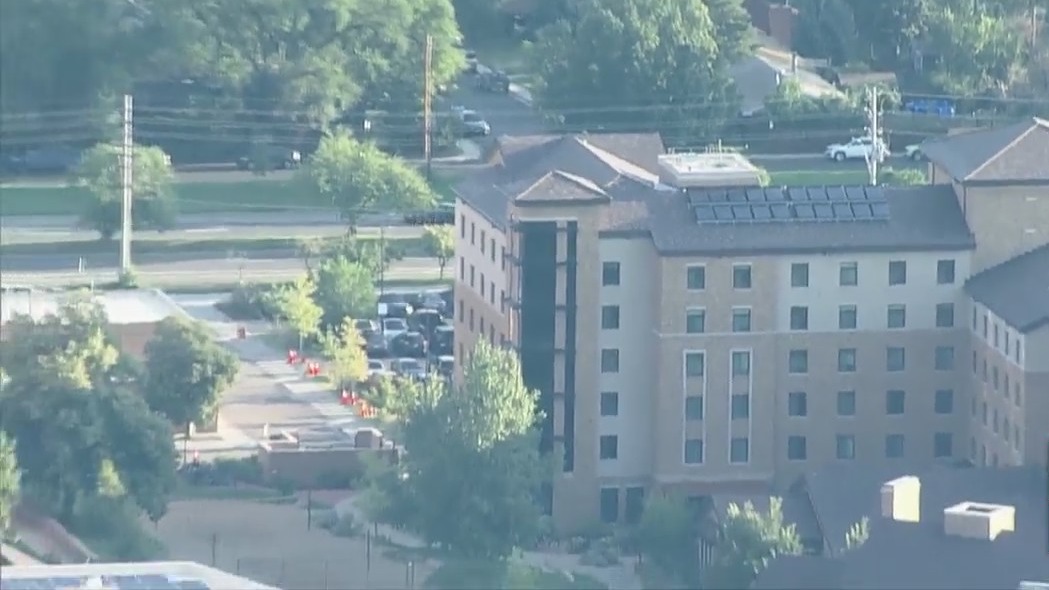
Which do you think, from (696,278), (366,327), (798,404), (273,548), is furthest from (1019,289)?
(366,327)

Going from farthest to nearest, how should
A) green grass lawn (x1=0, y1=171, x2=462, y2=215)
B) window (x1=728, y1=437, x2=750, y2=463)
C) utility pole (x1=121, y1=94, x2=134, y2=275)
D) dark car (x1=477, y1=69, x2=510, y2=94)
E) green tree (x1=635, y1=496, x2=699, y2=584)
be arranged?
dark car (x1=477, y1=69, x2=510, y2=94)
green grass lawn (x1=0, y1=171, x2=462, y2=215)
utility pole (x1=121, y1=94, x2=134, y2=275)
window (x1=728, y1=437, x2=750, y2=463)
green tree (x1=635, y1=496, x2=699, y2=584)

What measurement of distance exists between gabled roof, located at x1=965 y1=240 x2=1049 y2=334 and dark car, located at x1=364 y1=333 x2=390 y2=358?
→ 17.3 feet

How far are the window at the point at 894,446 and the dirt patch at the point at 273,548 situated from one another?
349cm

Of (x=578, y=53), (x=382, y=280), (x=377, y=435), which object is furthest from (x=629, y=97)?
(x=377, y=435)

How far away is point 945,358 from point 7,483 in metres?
6.37

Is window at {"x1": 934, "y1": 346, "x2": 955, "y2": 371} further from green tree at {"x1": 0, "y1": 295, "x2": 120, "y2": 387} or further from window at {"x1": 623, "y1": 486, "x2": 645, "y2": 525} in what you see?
green tree at {"x1": 0, "y1": 295, "x2": 120, "y2": 387}

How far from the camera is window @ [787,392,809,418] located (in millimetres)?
28484

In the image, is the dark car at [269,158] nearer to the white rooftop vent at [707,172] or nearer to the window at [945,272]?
the white rooftop vent at [707,172]

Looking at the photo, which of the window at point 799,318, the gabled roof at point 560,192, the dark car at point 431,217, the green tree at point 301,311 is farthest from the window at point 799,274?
the dark car at point 431,217

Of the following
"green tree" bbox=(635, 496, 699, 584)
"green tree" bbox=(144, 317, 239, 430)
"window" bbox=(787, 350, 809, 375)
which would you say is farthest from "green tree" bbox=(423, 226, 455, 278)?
"green tree" bbox=(635, 496, 699, 584)

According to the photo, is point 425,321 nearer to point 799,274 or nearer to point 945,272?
point 799,274

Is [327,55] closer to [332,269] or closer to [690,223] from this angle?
[332,269]

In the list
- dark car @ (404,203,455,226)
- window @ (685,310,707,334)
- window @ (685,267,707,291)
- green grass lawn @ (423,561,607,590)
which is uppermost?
window @ (685,267,707,291)

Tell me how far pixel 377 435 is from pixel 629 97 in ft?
39.3
